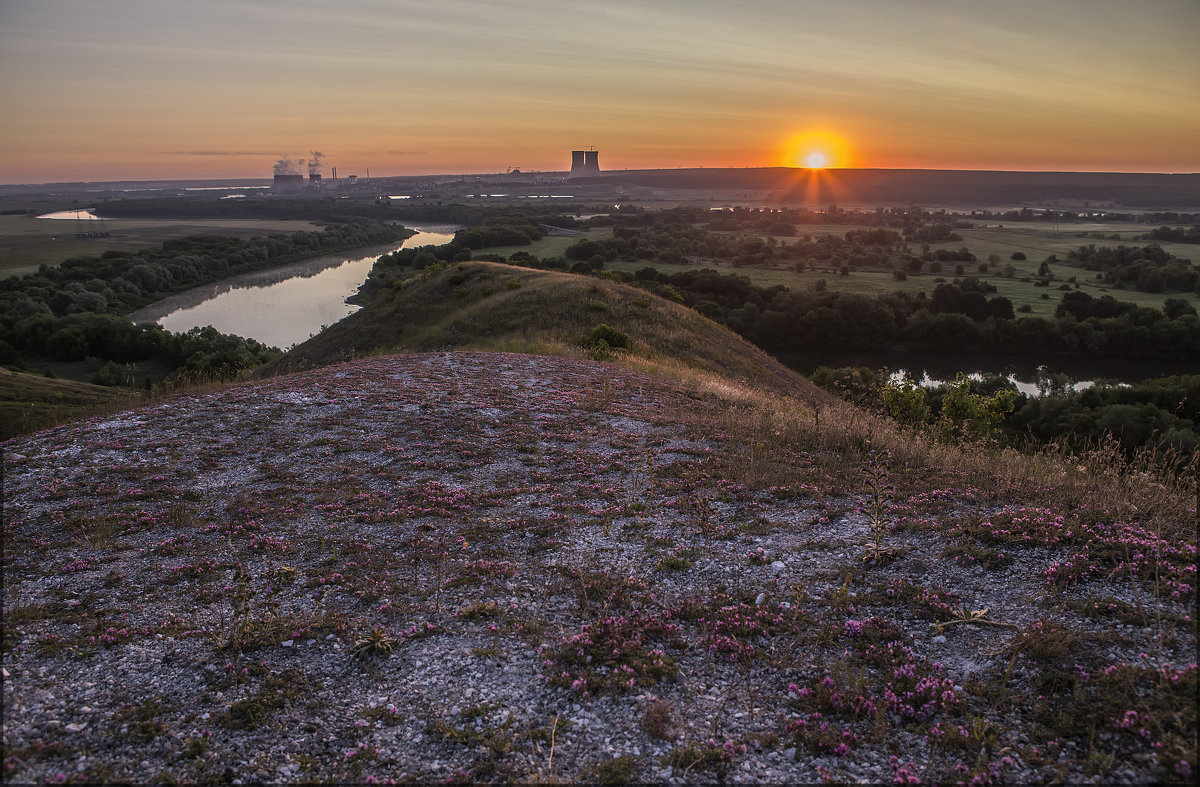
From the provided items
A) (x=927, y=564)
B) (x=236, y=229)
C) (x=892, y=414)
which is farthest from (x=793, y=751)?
(x=236, y=229)

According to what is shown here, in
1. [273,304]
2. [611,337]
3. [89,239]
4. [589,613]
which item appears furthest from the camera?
[89,239]

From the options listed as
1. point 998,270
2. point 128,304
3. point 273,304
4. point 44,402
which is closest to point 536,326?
point 44,402

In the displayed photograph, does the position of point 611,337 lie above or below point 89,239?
below

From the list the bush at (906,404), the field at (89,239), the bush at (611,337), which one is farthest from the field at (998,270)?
the field at (89,239)

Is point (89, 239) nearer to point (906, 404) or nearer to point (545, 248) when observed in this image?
point (545, 248)

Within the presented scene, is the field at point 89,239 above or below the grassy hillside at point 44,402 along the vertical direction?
→ above

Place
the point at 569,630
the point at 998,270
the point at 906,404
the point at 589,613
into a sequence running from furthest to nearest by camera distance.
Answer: the point at 998,270, the point at 906,404, the point at 589,613, the point at 569,630

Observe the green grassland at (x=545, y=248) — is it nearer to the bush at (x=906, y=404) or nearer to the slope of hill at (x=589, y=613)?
the bush at (x=906, y=404)

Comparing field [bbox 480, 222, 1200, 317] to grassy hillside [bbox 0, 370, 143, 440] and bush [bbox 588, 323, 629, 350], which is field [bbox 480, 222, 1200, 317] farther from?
grassy hillside [bbox 0, 370, 143, 440]

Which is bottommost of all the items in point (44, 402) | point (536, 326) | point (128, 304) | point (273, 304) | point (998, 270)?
point (44, 402)
